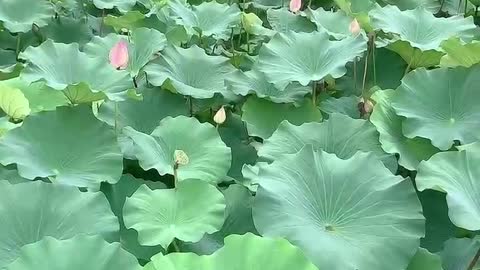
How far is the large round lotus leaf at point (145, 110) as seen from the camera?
4.79 ft

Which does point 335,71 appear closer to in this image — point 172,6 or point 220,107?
point 220,107

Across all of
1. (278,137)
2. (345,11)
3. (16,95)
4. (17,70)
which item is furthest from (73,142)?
(345,11)

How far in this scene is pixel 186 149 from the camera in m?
1.33

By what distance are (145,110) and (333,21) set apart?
61cm

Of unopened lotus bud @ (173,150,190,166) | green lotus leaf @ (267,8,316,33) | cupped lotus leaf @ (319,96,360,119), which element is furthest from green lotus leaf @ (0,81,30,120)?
green lotus leaf @ (267,8,316,33)

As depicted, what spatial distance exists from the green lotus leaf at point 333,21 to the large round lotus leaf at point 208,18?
0.69 ft

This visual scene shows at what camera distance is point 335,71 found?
4.83 ft

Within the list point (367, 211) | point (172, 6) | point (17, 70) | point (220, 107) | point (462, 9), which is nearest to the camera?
point (367, 211)

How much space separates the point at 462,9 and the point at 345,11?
47cm

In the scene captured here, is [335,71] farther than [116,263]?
Yes

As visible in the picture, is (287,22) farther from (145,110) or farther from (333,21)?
(145,110)

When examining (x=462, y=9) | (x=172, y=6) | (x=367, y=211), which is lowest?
(x=462, y=9)

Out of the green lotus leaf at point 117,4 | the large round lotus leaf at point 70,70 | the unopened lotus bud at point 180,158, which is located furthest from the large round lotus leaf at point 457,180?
the green lotus leaf at point 117,4

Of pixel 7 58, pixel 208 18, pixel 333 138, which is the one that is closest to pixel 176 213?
pixel 333 138
